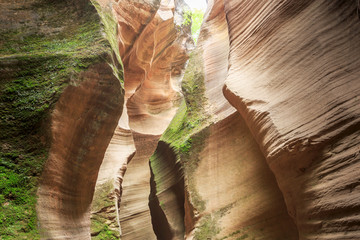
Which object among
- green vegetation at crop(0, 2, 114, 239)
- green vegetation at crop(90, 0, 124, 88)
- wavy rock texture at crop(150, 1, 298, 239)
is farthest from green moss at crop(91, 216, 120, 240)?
green vegetation at crop(90, 0, 124, 88)

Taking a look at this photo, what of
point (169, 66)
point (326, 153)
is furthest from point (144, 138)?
point (326, 153)

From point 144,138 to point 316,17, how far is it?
33.1 feet

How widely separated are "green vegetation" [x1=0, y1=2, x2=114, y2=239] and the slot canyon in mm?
15

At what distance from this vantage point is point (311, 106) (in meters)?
3.98

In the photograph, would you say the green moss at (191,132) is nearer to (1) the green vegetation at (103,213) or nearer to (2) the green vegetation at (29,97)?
(1) the green vegetation at (103,213)

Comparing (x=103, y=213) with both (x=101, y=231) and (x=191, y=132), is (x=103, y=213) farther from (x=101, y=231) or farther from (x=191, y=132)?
(x=191, y=132)

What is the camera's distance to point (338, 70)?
3.80m

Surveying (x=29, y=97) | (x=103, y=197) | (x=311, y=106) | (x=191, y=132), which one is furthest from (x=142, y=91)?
(x=311, y=106)

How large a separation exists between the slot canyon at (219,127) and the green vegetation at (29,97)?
2 cm

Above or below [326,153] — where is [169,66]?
above

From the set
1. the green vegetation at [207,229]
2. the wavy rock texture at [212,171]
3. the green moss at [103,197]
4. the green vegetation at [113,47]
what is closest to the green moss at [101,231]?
the green moss at [103,197]

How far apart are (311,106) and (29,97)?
3.90 metres

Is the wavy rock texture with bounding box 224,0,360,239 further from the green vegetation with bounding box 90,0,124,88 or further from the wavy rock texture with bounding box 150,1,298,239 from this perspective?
the green vegetation with bounding box 90,0,124,88

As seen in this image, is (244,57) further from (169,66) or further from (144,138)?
(169,66)
